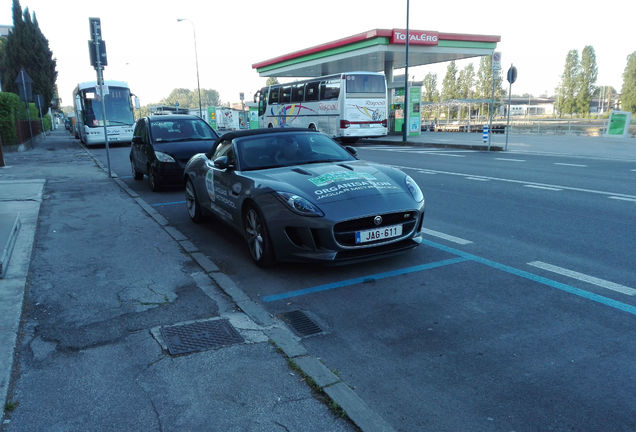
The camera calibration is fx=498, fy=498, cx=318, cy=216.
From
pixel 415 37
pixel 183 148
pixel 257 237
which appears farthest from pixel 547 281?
pixel 415 37

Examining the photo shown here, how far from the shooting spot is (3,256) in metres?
5.12

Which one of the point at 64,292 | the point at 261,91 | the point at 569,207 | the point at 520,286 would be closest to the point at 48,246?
the point at 64,292

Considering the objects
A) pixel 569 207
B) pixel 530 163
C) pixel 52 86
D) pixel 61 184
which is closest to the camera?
pixel 569 207

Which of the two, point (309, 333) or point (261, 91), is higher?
point (261, 91)

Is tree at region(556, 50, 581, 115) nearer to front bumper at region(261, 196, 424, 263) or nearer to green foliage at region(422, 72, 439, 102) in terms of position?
green foliage at region(422, 72, 439, 102)

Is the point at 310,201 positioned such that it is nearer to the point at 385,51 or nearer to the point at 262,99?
the point at 385,51

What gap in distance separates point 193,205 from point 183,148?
132 inches

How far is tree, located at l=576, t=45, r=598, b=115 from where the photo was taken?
74.7 metres

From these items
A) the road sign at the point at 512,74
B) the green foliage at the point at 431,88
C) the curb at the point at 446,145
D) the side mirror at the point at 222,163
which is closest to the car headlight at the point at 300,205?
the side mirror at the point at 222,163

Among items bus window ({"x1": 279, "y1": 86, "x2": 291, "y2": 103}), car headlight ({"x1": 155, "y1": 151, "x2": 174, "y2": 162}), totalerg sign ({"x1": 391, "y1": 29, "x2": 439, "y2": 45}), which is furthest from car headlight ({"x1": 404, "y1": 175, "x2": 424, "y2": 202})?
totalerg sign ({"x1": 391, "y1": 29, "x2": 439, "y2": 45})

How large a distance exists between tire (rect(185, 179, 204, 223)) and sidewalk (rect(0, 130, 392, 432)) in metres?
1.28

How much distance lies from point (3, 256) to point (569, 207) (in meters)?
7.76

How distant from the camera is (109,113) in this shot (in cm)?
2636

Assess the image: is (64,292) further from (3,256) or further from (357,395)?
(357,395)
